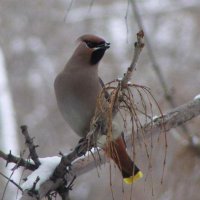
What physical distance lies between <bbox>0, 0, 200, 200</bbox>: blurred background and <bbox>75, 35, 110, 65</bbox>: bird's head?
296 cm

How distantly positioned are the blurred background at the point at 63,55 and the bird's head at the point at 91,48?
296 centimetres

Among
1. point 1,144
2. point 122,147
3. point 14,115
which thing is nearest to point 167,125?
point 122,147

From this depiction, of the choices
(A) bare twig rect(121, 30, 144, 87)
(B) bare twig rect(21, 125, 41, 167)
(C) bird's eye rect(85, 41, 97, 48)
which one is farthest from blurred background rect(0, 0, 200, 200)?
(A) bare twig rect(121, 30, 144, 87)

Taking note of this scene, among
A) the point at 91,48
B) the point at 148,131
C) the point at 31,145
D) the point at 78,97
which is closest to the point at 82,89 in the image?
the point at 78,97

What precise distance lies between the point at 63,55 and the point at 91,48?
6259 millimetres

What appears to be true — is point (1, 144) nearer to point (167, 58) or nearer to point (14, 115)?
point (14, 115)

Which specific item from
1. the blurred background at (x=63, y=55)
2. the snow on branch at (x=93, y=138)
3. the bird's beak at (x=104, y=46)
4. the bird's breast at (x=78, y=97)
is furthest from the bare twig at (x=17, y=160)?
the blurred background at (x=63, y=55)

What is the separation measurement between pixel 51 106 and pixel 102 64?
3.01 feet

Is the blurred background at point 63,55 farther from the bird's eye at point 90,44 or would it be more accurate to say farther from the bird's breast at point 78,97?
the bird's eye at point 90,44

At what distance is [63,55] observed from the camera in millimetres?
9648

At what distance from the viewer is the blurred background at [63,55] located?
7559 mm

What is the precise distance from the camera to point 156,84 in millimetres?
7957

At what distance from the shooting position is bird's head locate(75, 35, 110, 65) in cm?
336

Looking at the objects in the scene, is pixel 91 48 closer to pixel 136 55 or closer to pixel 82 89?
pixel 82 89
